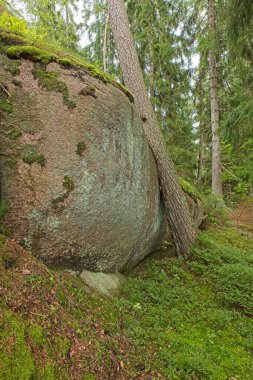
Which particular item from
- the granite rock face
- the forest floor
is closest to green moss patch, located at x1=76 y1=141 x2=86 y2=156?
the granite rock face

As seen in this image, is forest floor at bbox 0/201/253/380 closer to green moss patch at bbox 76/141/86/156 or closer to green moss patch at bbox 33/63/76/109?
green moss patch at bbox 76/141/86/156

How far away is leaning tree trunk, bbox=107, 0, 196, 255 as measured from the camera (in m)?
6.23

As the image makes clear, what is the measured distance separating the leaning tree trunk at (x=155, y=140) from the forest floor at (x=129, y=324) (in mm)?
925

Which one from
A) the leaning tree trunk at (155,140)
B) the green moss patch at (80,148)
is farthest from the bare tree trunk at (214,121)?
the green moss patch at (80,148)

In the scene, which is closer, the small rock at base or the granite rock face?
the granite rock face

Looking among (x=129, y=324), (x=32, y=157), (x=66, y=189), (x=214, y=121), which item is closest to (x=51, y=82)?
(x=32, y=157)

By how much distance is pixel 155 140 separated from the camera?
20.7 ft

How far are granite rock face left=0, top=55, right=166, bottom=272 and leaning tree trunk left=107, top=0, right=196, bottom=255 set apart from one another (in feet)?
4.06

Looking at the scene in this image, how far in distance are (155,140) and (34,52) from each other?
9.81 feet

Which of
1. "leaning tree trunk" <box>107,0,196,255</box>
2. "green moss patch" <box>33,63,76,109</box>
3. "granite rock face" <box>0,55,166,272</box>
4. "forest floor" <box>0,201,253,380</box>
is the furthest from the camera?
"leaning tree trunk" <box>107,0,196,255</box>

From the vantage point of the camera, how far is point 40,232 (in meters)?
3.93

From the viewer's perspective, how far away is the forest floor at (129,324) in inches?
104

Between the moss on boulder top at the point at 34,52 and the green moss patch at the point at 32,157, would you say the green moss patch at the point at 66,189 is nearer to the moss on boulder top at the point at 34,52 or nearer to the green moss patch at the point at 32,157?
the green moss patch at the point at 32,157

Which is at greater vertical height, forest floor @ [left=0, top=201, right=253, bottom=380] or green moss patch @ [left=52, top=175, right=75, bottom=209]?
green moss patch @ [left=52, top=175, right=75, bottom=209]
